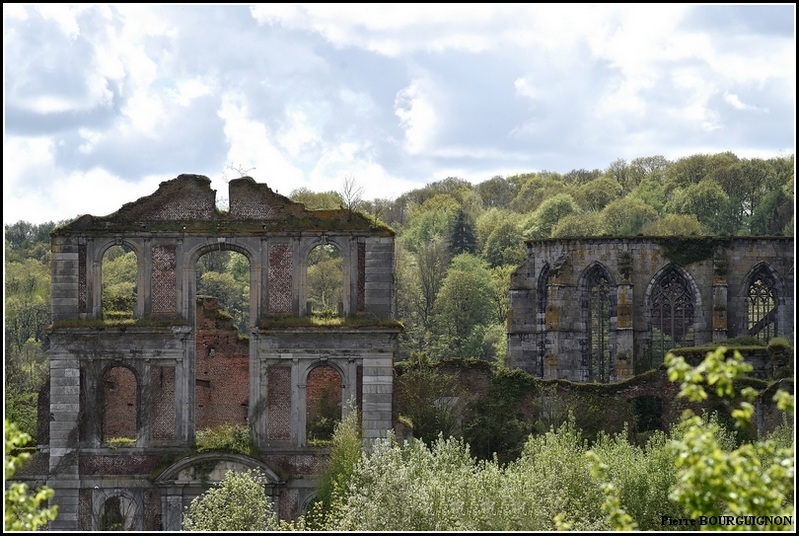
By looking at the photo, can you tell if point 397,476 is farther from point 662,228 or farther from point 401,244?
point 401,244

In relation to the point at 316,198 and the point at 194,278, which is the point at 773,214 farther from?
the point at 194,278

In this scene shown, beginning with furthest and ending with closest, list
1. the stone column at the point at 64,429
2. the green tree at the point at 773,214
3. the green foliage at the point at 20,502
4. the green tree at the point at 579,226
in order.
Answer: the green tree at the point at 579,226 < the green tree at the point at 773,214 < the stone column at the point at 64,429 < the green foliage at the point at 20,502

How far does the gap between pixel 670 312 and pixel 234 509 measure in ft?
96.2

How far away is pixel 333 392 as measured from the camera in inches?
2034

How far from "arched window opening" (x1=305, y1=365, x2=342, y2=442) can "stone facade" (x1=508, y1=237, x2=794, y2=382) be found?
54.8 feet

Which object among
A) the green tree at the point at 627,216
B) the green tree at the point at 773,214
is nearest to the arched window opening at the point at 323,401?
the green tree at the point at 773,214

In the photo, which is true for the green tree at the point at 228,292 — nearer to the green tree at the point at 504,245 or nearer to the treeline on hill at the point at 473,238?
the treeline on hill at the point at 473,238

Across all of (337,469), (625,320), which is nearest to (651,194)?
(625,320)

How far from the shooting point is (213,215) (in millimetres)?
49438

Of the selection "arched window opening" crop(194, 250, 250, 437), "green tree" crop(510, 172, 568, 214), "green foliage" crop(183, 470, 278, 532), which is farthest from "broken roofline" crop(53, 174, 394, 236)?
"green tree" crop(510, 172, 568, 214)

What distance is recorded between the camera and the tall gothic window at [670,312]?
6625cm

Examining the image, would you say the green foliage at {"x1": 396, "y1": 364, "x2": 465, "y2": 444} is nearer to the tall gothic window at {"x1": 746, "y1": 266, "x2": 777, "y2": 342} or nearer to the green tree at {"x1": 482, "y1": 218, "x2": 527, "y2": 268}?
the tall gothic window at {"x1": 746, "y1": 266, "x2": 777, "y2": 342}

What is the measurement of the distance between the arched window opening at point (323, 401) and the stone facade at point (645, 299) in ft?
54.8

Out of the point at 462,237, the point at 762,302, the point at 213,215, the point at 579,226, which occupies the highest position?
the point at 579,226
